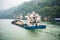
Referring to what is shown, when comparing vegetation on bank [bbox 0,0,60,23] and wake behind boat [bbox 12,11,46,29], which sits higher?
vegetation on bank [bbox 0,0,60,23]

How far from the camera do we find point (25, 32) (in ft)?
5.93

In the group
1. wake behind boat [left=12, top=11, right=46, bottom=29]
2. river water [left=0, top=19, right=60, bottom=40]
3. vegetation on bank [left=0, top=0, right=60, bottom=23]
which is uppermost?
vegetation on bank [left=0, top=0, right=60, bottom=23]

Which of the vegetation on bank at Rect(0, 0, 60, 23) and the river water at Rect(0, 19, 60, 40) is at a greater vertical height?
the vegetation on bank at Rect(0, 0, 60, 23)

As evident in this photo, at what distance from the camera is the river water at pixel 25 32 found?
5.89 ft

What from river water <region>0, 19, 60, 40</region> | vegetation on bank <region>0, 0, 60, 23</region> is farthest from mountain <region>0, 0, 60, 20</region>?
river water <region>0, 19, 60, 40</region>

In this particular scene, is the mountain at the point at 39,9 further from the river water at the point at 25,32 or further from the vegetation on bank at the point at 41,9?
the river water at the point at 25,32

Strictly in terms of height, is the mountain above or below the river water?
above

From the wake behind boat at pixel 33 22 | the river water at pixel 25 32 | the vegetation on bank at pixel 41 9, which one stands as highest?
the vegetation on bank at pixel 41 9

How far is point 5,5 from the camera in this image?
1865 millimetres

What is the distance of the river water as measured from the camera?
5.89ft

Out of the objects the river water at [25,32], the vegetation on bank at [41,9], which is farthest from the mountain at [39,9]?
the river water at [25,32]

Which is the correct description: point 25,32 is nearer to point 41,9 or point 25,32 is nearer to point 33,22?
point 33,22

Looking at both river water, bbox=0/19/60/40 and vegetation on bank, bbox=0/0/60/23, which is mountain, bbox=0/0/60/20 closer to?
vegetation on bank, bbox=0/0/60/23

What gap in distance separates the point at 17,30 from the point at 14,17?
0.19 m
